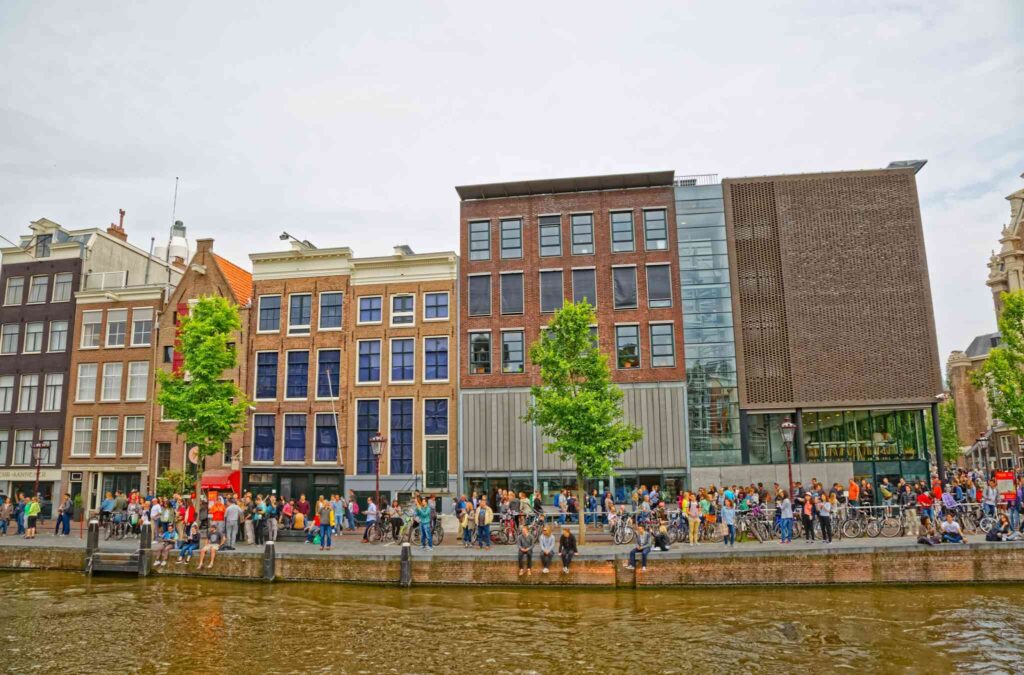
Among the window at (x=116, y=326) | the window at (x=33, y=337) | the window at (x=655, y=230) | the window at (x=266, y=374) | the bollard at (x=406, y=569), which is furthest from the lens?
the window at (x=33, y=337)

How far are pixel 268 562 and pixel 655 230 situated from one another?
24.4 metres

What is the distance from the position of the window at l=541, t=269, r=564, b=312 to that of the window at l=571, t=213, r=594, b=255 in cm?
155

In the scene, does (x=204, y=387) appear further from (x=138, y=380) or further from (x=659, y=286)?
(x=659, y=286)

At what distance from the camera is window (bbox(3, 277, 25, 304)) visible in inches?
1780

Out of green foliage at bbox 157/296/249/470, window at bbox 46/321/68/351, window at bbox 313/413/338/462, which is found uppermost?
window at bbox 46/321/68/351

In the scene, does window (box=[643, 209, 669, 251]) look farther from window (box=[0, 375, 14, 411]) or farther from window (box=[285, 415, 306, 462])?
window (box=[0, 375, 14, 411])

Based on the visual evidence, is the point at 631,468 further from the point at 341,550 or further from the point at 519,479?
the point at 341,550

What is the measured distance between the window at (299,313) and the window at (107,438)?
11.7 m

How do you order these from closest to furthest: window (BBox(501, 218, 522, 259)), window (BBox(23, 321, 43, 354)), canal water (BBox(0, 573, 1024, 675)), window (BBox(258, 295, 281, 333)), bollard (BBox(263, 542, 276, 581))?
canal water (BBox(0, 573, 1024, 675))
bollard (BBox(263, 542, 276, 581))
window (BBox(501, 218, 522, 259))
window (BBox(258, 295, 281, 333))
window (BBox(23, 321, 43, 354))

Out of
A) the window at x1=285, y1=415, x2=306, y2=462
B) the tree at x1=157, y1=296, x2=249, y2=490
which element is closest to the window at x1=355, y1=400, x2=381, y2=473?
the window at x1=285, y1=415, x2=306, y2=462

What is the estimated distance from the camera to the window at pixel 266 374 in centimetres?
3981

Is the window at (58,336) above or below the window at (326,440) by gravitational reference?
above

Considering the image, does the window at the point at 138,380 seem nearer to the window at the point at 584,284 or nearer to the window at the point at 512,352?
the window at the point at 512,352

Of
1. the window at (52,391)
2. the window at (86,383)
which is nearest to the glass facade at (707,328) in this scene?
the window at (86,383)
